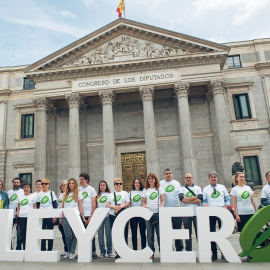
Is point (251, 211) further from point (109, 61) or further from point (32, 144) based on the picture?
point (32, 144)

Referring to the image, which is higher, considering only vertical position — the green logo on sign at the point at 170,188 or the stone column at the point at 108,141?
the stone column at the point at 108,141

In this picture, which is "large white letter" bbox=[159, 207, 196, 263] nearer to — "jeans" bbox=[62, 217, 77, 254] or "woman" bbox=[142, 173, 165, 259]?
"woman" bbox=[142, 173, 165, 259]

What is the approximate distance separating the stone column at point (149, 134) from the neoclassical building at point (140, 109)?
78 mm

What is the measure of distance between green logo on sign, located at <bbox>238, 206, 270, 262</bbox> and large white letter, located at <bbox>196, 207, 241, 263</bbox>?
1.12 ft

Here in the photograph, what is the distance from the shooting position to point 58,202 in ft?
30.5

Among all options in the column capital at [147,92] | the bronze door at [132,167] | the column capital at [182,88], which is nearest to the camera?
the column capital at [182,88]

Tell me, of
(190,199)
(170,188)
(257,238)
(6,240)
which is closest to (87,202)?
(6,240)

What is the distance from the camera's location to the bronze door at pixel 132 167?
2588 cm

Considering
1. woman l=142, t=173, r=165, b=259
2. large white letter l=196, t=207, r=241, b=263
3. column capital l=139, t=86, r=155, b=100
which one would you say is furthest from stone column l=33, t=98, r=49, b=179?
large white letter l=196, t=207, r=241, b=263

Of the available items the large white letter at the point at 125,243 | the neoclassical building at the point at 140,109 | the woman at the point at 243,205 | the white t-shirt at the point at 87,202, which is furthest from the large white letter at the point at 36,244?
the neoclassical building at the point at 140,109

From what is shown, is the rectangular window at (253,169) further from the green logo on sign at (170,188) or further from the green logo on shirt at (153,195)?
the green logo on shirt at (153,195)

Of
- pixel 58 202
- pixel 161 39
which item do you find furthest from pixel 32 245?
pixel 161 39

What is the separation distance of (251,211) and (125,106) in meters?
20.7

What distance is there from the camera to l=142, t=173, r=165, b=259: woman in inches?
307
